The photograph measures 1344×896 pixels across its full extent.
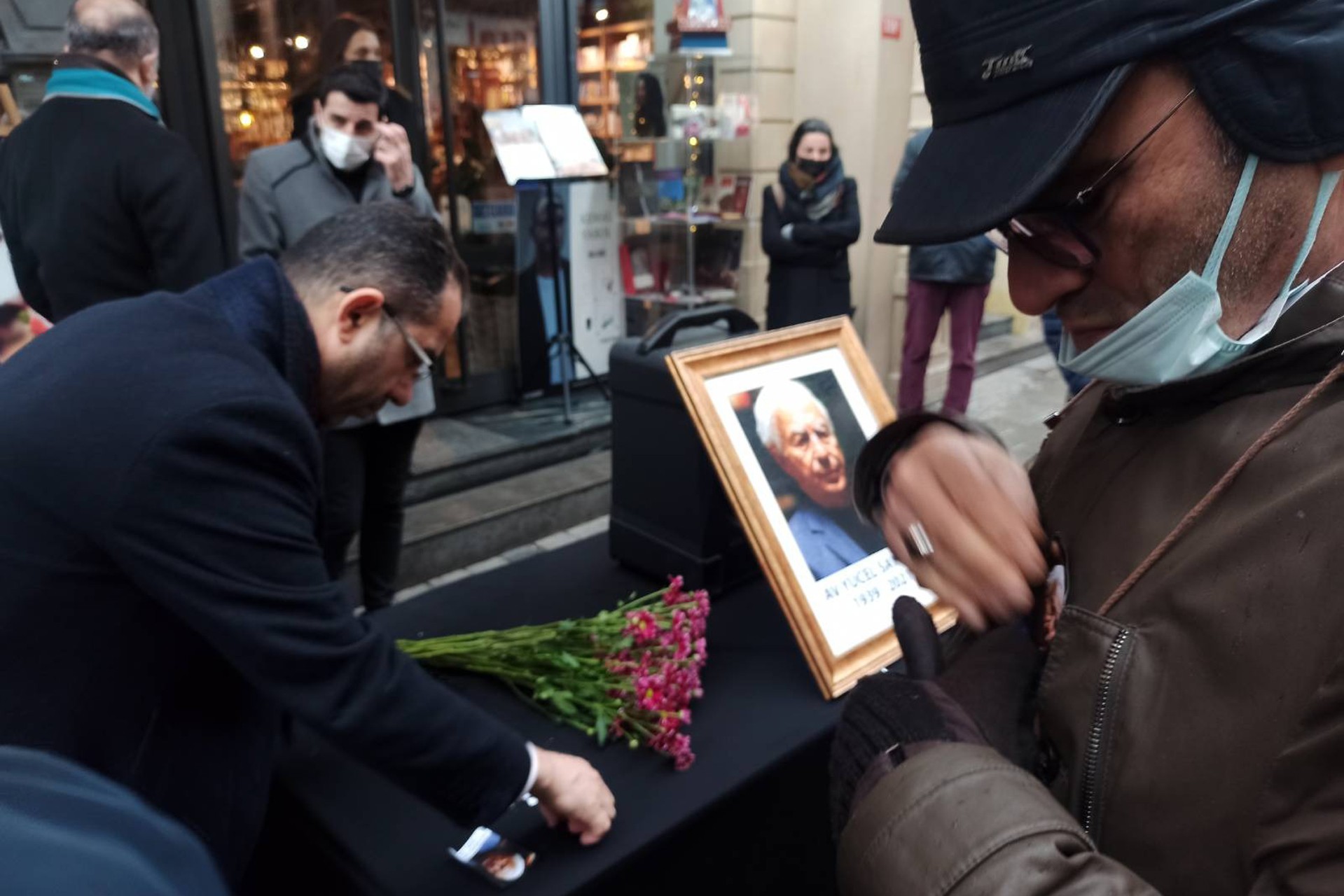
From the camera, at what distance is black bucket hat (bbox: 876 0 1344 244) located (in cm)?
62

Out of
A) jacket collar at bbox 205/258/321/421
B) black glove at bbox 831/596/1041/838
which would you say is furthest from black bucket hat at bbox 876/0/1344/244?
jacket collar at bbox 205/258/321/421

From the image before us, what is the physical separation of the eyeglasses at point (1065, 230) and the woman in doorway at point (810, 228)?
420 centimetres

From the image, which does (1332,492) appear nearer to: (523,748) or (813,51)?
(523,748)

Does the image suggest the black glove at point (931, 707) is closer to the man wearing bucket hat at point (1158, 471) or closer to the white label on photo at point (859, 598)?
the man wearing bucket hat at point (1158, 471)

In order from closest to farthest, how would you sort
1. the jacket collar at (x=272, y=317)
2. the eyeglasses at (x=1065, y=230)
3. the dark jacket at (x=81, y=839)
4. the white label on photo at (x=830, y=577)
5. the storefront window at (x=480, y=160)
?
1. the dark jacket at (x=81, y=839)
2. the eyeglasses at (x=1065, y=230)
3. the jacket collar at (x=272, y=317)
4. the white label on photo at (x=830, y=577)
5. the storefront window at (x=480, y=160)

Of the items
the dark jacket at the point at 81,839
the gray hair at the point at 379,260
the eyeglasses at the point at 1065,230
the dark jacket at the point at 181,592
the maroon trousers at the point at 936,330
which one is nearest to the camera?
the dark jacket at the point at 81,839

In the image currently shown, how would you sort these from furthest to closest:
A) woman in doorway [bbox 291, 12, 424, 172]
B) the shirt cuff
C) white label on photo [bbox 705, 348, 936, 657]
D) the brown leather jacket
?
woman in doorway [bbox 291, 12, 424, 172] → white label on photo [bbox 705, 348, 936, 657] → the shirt cuff → the brown leather jacket

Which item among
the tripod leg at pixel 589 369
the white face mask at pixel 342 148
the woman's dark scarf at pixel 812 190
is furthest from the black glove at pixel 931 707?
the woman's dark scarf at pixel 812 190

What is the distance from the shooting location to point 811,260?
498 centimetres

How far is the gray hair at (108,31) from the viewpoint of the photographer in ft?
7.79

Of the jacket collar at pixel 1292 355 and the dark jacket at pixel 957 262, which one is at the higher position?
the jacket collar at pixel 1292 355

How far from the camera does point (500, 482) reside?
4359 millimetres

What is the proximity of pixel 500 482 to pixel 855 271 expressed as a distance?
3100 millimetres

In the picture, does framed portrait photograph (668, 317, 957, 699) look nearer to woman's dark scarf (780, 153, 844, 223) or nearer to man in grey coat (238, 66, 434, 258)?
man in grey coat (238, 66, 434, 258)
